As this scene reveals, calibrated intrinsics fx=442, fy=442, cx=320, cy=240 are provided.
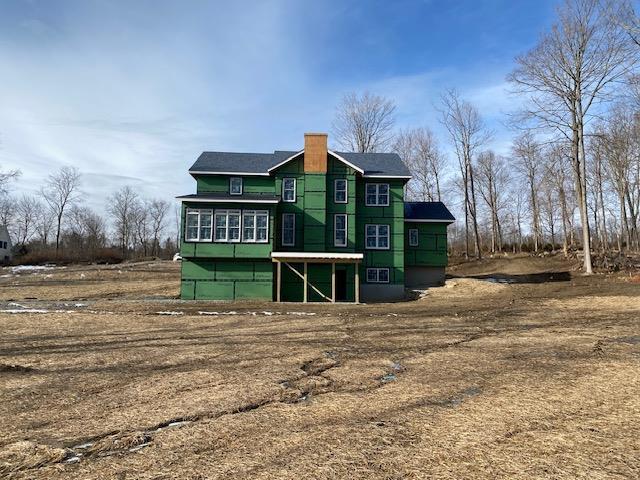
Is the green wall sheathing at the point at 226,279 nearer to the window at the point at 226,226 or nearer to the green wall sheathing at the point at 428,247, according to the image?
the window at the point at 226,226

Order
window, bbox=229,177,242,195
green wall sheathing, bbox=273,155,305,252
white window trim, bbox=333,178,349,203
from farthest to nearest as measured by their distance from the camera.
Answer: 1. white window trim, bbox=333,178,349,203
2. window, bbox=229,177,242,195
3. green wall sheathing, bbox=273,155,305,252

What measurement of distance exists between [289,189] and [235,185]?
343cm

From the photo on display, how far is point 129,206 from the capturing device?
87.6 meters

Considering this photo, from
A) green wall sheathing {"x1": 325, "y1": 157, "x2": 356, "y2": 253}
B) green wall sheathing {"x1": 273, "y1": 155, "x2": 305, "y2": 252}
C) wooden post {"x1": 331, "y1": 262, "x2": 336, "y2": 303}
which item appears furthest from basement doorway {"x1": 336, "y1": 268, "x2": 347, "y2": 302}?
green wall sheathing {"x1": 273, "y1": 155, "x2": 305, "y2": 252}

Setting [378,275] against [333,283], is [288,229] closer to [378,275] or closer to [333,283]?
[333,283]

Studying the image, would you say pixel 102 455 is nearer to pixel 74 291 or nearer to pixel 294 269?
pixel 294 269

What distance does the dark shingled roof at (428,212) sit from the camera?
31.6m

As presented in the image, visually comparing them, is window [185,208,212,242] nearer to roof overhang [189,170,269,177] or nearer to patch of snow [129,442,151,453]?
roof overhang [189,170,269,177]

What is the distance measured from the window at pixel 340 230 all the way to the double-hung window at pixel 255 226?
4.69 m

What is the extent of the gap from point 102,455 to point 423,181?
173 feet

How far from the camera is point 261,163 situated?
95.8 ft

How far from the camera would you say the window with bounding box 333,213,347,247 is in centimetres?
2792

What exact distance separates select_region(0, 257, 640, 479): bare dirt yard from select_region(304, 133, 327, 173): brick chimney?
14.5 m

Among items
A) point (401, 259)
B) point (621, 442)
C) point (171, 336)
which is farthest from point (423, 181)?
point (621, 442)
